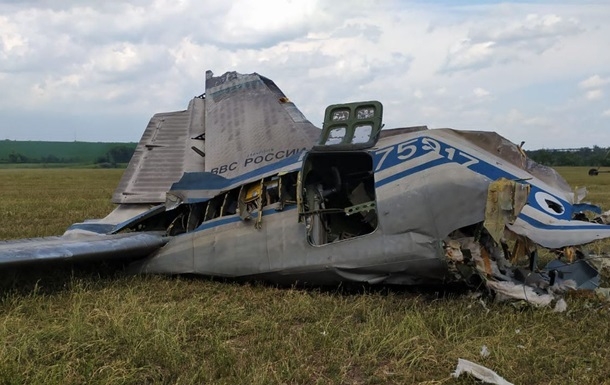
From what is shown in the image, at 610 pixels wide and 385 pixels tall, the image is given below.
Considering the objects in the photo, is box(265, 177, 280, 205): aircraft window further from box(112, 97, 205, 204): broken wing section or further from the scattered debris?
the scattered debris

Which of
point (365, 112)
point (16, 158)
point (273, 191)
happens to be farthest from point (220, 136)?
→ point (16, 158)

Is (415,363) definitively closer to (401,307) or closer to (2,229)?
(401,307)

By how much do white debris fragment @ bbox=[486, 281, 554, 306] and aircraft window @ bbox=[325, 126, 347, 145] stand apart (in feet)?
7.00

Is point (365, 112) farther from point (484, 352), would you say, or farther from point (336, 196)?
point (484, 352)

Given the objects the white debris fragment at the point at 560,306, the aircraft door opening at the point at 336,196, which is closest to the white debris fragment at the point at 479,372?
the white debris fragment at the point at 560,306

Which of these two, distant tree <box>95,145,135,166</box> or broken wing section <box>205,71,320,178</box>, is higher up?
broken wing section <box>205,71,320,178</box>

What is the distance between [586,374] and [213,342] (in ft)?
8.33

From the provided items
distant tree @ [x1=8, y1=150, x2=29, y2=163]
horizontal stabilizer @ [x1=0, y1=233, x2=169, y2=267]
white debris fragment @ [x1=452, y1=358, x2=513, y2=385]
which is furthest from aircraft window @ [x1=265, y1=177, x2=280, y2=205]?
distant tree @ [x1=8, y1=150, x2=29, y2=163]

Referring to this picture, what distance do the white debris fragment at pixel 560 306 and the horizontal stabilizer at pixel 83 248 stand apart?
4166 millimetres

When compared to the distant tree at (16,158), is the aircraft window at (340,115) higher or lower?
higher

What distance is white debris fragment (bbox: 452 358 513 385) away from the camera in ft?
12.1

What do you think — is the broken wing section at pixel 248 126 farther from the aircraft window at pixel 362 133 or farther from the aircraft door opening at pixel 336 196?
the aircraft window at pixel 362 133

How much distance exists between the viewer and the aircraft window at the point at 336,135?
6371mm

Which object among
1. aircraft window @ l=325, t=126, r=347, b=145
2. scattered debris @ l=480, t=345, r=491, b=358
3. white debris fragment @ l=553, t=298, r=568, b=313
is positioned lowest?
scattered debris @ l=480, t=345, r=491, b=358
